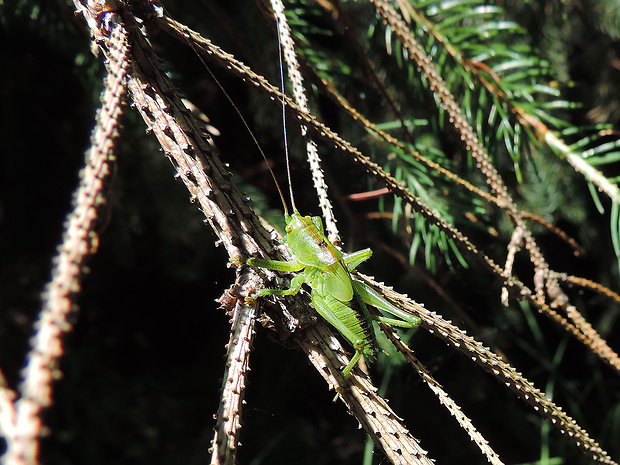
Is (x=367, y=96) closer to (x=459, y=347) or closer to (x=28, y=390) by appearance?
(x=459, y=347)

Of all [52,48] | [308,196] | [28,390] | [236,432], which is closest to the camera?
[28,390]

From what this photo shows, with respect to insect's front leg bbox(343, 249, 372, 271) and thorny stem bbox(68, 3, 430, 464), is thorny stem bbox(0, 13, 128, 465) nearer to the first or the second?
thorny stem bbox(68, 3, 430, 464)

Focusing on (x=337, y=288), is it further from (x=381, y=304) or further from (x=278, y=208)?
(x=278, y=208)

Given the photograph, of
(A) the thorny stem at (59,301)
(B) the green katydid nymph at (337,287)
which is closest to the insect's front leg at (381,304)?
(B) the green katydid nymph at (337,287)

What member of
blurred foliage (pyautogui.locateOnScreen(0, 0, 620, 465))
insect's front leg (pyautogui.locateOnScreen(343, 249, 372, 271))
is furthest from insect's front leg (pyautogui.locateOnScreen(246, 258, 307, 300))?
blurred foliage (pyautogui.locateOnScreen(0, 0, 620, 465))

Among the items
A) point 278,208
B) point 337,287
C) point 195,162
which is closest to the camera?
point 195,162

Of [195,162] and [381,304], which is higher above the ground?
[195,162]

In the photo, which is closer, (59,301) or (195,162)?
(59,301)

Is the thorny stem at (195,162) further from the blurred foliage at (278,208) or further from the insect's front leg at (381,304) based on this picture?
the blurred foliage at (278,208)

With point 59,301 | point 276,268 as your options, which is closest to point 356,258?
point 276,268

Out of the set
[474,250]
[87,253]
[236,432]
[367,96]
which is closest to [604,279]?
[367,96]
